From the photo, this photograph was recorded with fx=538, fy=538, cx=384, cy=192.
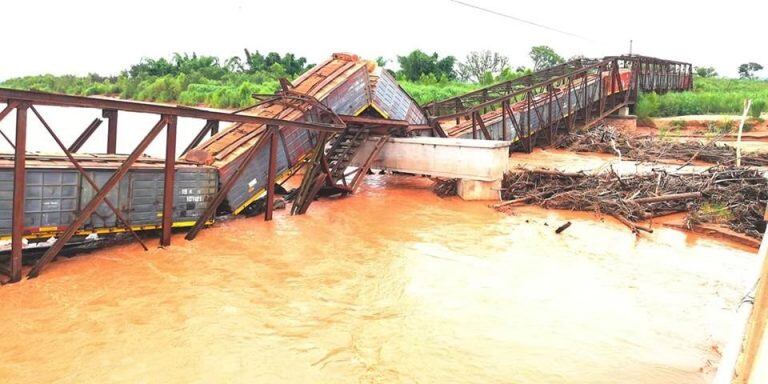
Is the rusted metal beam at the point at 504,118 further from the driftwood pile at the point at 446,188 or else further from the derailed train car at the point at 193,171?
the driftwood pile at the point at 446,188

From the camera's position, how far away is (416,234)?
30.4 feet

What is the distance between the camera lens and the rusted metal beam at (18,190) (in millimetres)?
5895

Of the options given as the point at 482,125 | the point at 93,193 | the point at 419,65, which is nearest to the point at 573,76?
the point at 482,125

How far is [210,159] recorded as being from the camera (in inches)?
346

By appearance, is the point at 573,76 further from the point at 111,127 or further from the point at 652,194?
the point at 111,127

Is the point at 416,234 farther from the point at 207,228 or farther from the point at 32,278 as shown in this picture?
the point at 32,278

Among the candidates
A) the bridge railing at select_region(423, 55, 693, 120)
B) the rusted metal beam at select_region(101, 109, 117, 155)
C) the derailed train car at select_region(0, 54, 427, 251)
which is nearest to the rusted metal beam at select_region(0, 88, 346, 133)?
the derailed train car at select_region(0, 54, 427, 251)

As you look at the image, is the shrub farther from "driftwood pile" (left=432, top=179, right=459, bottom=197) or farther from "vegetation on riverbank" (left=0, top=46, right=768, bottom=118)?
"driftwood pile" (left=432, top=179, right=459, bottom=197)

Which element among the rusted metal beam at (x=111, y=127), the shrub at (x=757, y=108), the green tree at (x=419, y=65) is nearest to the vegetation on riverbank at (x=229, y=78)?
the green tree at (x=419, y=65)

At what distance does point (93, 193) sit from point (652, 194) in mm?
10114

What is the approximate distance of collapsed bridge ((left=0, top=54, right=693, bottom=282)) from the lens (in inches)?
253

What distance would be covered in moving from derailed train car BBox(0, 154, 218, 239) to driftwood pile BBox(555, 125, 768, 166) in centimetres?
1087

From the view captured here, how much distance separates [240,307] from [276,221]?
423 cm

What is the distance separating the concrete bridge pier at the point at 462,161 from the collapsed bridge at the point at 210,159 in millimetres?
115
